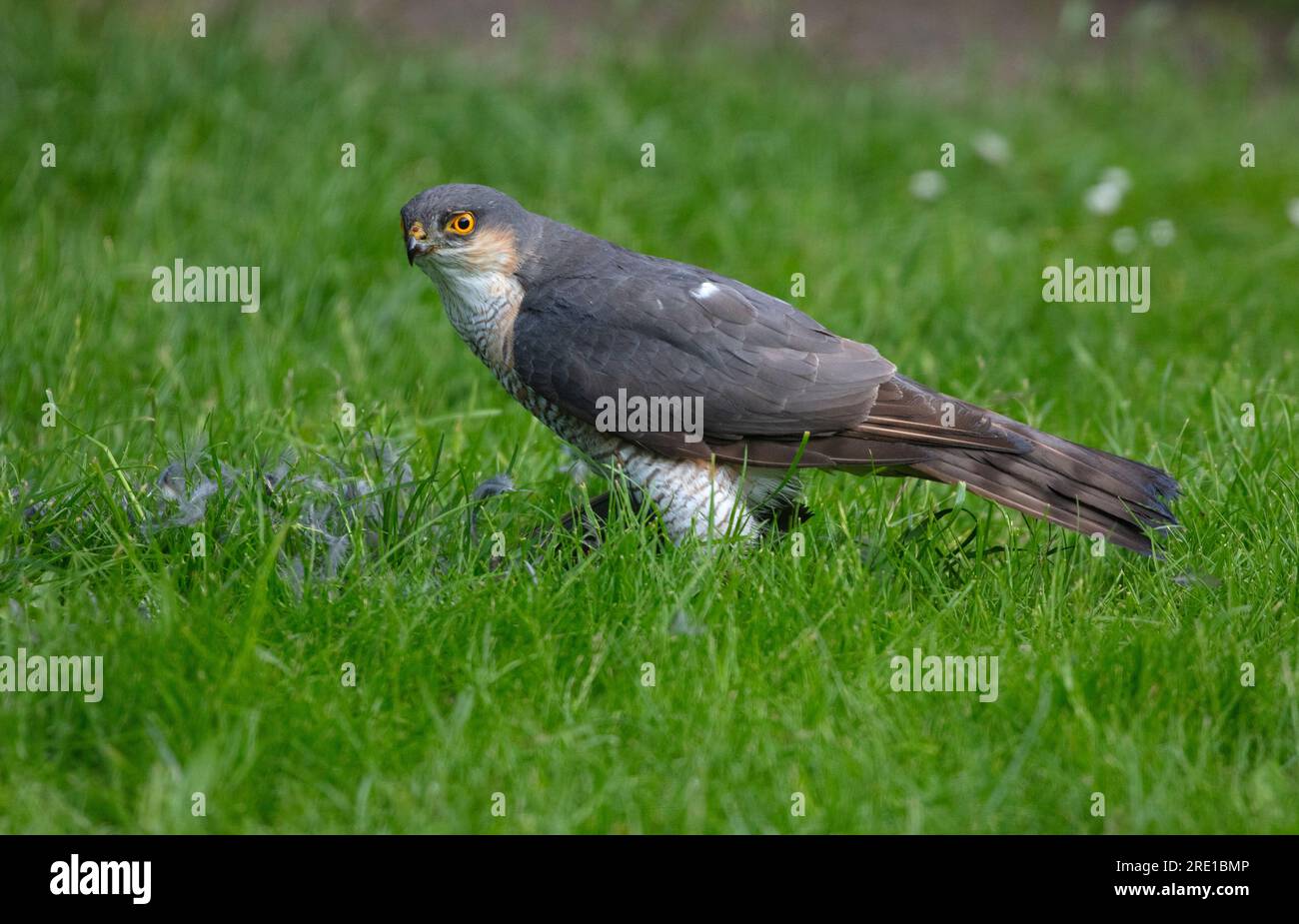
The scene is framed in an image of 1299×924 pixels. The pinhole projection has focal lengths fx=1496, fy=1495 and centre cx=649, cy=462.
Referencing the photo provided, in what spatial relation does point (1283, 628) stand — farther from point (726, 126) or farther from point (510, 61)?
point (510, 61)

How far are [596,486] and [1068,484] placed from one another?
1453 millimetres

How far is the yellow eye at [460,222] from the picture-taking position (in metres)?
4.21

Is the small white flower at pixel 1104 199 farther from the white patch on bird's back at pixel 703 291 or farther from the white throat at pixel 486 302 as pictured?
the white throat at pixel 486 302

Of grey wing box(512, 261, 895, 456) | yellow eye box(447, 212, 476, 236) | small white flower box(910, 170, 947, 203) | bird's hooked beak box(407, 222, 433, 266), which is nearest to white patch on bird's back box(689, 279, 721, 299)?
grey wing box(512, 261, 895, 456)

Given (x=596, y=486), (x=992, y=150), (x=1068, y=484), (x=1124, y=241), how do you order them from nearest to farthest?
(x=1068, y=484), (x=596, y=486), (x=1124, y=241), (x=992, y=150)

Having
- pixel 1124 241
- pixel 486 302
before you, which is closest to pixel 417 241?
pixel 486 302

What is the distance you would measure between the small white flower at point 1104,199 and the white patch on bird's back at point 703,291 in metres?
3.70

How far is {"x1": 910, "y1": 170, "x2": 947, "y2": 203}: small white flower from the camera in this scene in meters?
7.40

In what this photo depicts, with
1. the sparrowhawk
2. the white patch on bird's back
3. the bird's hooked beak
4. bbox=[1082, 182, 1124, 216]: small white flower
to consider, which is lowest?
the sparrowhawk

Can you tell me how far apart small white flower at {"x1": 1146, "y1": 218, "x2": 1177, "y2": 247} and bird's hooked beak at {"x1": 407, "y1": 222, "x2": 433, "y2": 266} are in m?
4.06

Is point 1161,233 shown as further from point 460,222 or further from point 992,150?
point 460,222

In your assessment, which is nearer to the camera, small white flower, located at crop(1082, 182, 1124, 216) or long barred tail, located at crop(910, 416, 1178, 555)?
long barred tail, located at crop(910, 416, 1178, 555)

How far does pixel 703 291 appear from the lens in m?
4.24

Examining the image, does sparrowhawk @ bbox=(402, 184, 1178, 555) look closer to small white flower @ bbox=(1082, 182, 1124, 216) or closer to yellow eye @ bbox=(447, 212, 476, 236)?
yellow eye @ bbox=(447, 212, 476, 236)
